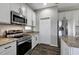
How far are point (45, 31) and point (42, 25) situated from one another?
482 millimetres

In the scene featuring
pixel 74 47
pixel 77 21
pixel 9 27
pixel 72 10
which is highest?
pixel 72 10

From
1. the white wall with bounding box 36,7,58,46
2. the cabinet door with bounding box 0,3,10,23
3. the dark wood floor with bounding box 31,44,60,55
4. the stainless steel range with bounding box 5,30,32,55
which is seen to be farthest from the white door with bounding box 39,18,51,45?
the cabinet door with bounding box 0,3,10,23

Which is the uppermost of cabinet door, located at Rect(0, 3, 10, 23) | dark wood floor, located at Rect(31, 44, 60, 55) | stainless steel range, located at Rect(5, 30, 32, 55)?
cabinet door, located at Rect(0, 3, 10, 23)

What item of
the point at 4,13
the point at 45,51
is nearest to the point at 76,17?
the point at 45,51

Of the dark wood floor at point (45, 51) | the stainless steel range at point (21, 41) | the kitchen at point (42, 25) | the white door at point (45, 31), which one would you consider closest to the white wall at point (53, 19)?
the kitchen at point (42, 25)

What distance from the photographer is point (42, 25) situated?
5660mm

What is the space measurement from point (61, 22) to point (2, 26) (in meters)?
3.14

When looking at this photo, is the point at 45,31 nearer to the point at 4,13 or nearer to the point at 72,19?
the point at 72,19

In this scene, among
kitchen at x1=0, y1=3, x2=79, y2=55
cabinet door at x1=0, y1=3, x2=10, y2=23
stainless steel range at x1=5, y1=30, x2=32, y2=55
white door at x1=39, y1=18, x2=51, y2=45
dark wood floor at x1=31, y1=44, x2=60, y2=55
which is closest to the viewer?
cabinet door at x1=0, y1=3, x2=10, y2=23

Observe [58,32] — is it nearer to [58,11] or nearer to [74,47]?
[58,11]

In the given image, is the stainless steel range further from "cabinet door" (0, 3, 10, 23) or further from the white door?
the white door

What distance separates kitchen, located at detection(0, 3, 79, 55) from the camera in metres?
2.60
